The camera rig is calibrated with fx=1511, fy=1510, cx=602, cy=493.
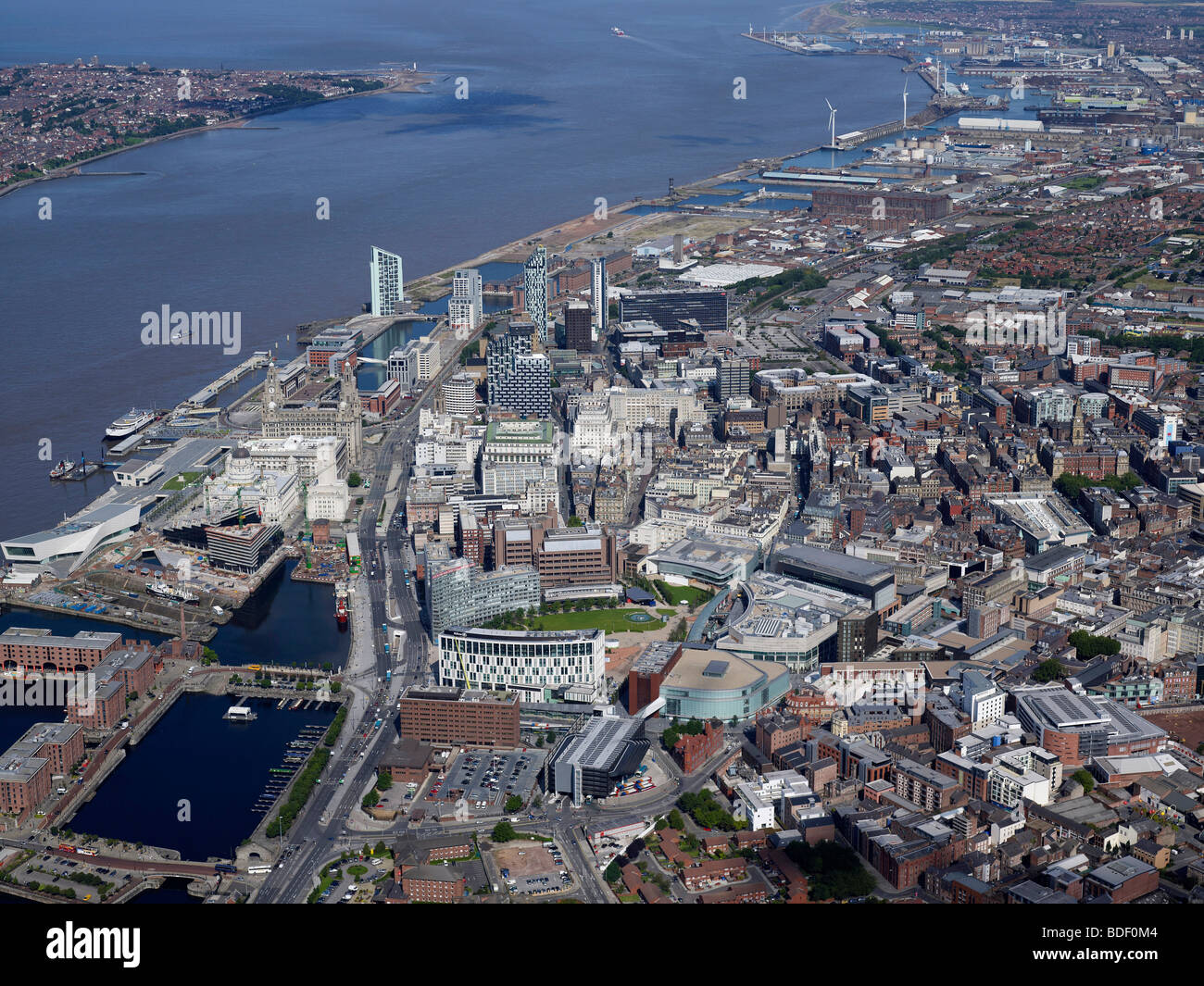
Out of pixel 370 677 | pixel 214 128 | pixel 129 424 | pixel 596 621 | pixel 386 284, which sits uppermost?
pixel 214 128

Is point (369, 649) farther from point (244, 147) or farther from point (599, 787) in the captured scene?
point (244, 147)

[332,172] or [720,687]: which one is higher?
[332,172]

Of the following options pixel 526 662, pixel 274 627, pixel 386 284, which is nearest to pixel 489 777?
pixel 526 662

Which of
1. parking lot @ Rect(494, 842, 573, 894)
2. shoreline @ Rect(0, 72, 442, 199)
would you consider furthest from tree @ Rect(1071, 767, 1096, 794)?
shoreline @ Rect(0, 72, 442, 199)

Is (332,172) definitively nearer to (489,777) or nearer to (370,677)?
(370,677)

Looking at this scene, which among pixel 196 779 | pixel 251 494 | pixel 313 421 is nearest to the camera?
pixel 196 779
